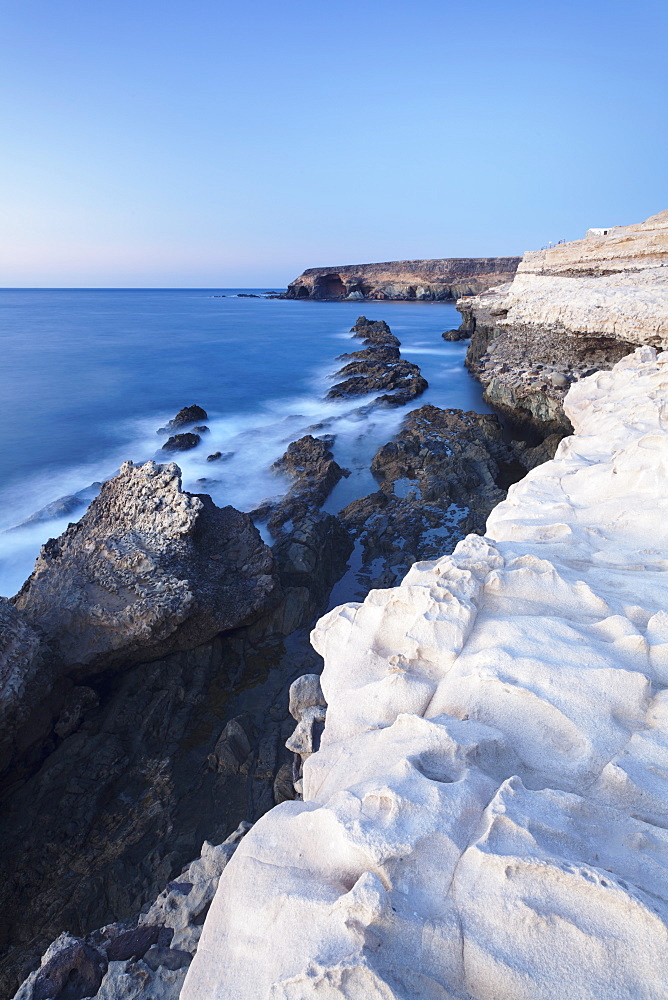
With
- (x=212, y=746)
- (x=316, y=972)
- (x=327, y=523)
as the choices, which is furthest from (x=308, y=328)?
(x=316, y=972)

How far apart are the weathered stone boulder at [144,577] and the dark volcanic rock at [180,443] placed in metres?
5.30

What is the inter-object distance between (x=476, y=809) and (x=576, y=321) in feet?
36.5

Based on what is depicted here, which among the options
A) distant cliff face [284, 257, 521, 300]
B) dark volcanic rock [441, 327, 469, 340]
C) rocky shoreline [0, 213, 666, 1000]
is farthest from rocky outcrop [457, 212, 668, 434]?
distant cliff face [284, 257, 521, 300]

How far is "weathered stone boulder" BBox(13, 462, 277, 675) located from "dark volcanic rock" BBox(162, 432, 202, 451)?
530 cm

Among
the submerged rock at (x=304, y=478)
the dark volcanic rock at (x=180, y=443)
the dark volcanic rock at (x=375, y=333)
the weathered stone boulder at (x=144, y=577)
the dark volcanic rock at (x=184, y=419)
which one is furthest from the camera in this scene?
the dark volcanic rock at (x=375, y=333)

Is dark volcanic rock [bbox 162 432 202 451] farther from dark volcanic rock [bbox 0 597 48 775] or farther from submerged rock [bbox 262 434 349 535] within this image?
dark volcanic rock [bbox 0 597 48 775]

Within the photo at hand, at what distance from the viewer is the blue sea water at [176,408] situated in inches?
343

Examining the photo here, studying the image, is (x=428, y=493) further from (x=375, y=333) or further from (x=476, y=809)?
(x=375, y=333)

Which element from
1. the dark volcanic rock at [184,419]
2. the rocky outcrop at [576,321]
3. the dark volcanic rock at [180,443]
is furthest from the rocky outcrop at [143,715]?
the dark volcanic rock at [184,419]

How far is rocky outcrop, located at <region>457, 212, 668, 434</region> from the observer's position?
9.62m

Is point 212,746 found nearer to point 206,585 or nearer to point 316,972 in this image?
point 206,585

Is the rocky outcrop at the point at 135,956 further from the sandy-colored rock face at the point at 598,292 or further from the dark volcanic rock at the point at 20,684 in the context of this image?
the sandy-colored rock face at the point at 598,292

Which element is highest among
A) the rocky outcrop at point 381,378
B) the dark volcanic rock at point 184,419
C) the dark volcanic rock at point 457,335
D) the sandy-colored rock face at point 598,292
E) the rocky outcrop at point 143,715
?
the sandy-colored rock face at point 598,292

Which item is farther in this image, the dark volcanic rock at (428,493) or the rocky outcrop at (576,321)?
the rocky outcrop at (576,321)
